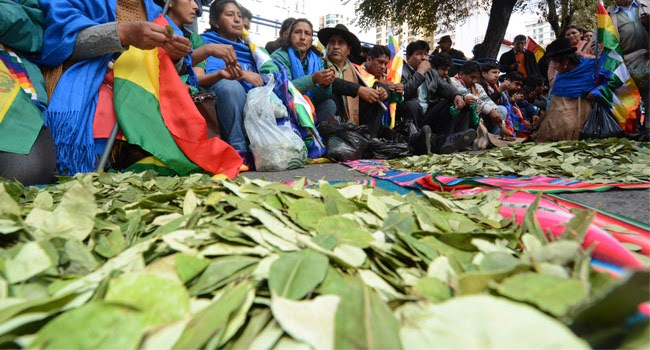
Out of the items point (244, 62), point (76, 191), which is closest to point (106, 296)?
point (76, 191)

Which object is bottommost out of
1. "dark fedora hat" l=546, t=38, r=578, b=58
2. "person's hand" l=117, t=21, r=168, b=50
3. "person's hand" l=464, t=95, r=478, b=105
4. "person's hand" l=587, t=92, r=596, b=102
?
"person's hand" l=464, t=95, r=478, b=105

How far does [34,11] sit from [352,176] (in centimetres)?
158

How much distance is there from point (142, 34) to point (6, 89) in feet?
1.77

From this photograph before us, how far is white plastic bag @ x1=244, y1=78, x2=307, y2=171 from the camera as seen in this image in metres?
2.23

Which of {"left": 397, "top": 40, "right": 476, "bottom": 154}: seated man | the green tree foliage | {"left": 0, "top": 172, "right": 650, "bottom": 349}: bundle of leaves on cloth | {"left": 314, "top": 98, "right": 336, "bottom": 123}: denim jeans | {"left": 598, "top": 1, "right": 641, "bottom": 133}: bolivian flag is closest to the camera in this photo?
{"left": 0, "top": 172, "right": 650, "bottom": 349}: bundle of leaves on cloth

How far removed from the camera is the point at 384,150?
2979 millimetres

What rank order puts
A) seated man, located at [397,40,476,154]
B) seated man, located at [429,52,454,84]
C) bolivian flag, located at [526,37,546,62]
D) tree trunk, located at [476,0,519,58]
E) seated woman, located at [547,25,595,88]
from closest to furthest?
seated man, located at [397,40,476,154] → seated man, located at [429,52,454,84] → seated woman, located at [547,25,595,88] → bolivian flag, located at [526,37,546,62] → tree trunk, located at [476,0,519,58]

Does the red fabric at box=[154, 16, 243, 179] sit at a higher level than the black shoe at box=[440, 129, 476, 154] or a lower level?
higher

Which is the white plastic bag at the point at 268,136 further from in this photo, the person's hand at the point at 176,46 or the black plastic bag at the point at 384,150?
the black plastic bag at the point at 384,150

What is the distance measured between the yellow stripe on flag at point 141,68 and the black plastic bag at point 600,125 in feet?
11.1

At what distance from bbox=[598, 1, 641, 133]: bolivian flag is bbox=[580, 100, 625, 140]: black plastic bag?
7 cm

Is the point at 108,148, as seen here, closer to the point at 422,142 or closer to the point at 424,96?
the point at 422,142

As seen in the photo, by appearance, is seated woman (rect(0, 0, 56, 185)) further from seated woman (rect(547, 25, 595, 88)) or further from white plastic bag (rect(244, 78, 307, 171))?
seated woman (rect(547, 25, 595, 88))

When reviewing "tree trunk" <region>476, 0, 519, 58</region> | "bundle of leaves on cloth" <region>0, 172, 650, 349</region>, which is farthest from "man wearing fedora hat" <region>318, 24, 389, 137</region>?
"tree trunk" <region>476, 0, 519, 58</region>
